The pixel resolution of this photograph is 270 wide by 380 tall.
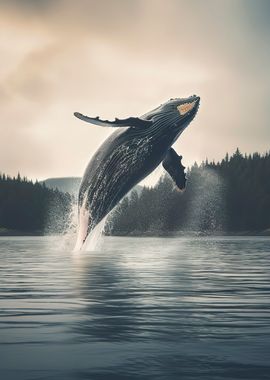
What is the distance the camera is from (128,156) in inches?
1380

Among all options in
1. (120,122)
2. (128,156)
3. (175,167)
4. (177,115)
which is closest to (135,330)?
(120,122)

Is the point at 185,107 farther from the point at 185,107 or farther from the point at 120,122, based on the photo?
the point at 120,122

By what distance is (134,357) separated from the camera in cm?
1205

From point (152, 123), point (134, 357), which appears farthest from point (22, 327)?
point (152, 123)

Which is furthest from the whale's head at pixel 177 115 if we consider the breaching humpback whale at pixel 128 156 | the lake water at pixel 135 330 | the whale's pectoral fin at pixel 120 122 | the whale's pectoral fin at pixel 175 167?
the lake water at pixel 135 330

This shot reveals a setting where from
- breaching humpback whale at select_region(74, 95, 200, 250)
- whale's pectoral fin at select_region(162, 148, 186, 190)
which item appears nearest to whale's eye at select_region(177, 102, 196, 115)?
breaching humpback whale at select_region(74, 95, 200, 250)

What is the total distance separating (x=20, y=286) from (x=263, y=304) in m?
9.02

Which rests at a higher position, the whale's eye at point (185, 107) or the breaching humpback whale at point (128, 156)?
the whale's eye at point (185, 107)

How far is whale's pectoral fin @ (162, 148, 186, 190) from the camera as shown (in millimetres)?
37156

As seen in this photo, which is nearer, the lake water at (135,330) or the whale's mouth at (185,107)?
the lake water at (135,330)

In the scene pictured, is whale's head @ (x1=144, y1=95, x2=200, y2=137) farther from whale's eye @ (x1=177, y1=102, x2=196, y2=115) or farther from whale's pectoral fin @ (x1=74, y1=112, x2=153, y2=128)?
whale's pectoral fin @ (x1=74, y1=112, x2=153, y2=128)

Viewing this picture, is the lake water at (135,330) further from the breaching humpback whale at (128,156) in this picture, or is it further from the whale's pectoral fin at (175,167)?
the whale's pectoral fin at (175,167)

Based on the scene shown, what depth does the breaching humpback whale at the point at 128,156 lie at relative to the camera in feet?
112

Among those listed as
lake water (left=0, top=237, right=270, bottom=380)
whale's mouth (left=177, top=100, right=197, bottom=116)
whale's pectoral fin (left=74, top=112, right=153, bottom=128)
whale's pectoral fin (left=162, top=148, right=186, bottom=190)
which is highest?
whale's mouth (left=177, top=100, right=197, bottom=116)
